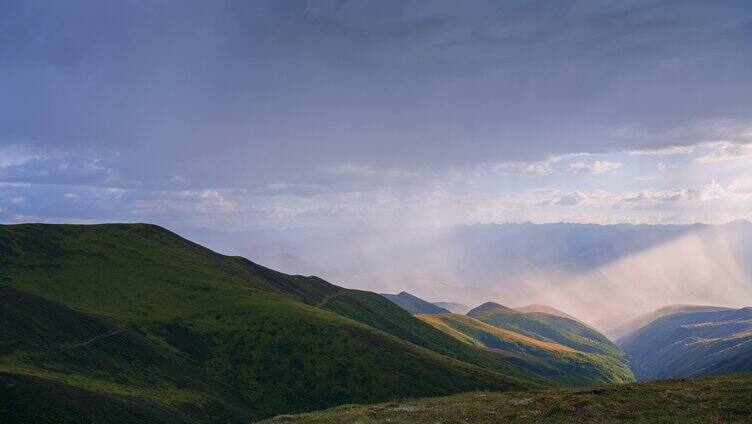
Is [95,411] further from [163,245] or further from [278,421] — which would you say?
[163,245]

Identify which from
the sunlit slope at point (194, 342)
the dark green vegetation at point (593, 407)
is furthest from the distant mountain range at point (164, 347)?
the dark green vegetation at point (593, 407)

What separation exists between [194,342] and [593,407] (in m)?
107

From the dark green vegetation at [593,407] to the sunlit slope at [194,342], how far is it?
51794 mm

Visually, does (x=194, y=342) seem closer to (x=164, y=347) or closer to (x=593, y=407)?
(x=164, y=347)

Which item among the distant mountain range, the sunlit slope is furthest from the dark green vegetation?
the sunlit slope

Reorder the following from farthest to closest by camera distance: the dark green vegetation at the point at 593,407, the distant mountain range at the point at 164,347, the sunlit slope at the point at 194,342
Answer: the sunlit slope at the point at 194,342
the distant mountain range at the point at 164,347
the dark green vegetation at the point at 593,407

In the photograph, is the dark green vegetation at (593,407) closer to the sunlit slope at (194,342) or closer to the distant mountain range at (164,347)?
the distant mountain range at (164,347)

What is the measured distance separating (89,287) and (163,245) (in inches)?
2087

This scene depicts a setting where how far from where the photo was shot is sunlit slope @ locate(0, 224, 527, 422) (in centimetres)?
9062

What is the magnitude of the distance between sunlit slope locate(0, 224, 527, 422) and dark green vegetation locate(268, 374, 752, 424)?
170 ft

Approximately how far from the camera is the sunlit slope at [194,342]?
297ft

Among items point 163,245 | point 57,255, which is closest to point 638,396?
point 57,255

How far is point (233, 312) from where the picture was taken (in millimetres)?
142250

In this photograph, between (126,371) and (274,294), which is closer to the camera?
(126,371)
